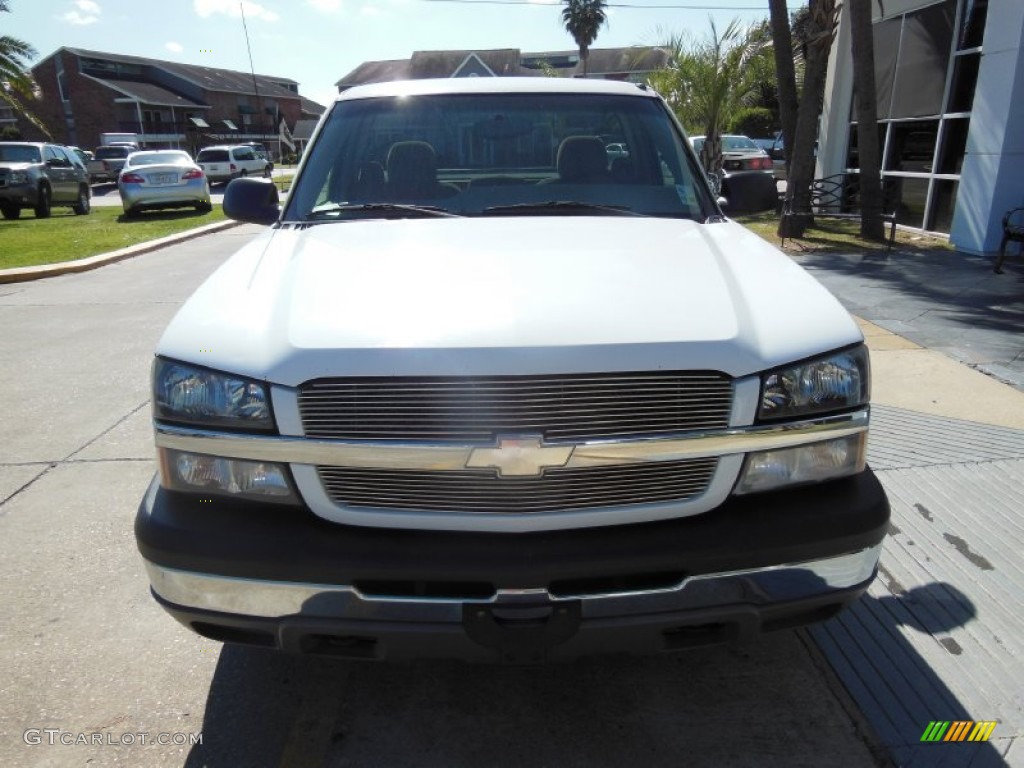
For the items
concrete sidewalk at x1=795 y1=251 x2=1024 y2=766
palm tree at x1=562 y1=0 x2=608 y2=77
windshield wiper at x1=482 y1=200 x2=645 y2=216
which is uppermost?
palm tree at x1=562 y1=0 x2=608 y2=77

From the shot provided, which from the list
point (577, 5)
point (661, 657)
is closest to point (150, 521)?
point (661, 657)

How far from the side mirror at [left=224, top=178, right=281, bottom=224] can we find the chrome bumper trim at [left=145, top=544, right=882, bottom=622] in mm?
1995

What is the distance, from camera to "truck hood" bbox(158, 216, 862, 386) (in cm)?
188

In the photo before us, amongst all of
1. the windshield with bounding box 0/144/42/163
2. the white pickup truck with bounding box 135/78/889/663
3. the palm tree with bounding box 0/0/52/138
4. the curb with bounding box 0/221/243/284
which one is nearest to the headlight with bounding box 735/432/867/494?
the white pickup truck with bounding box 135/78/889/663

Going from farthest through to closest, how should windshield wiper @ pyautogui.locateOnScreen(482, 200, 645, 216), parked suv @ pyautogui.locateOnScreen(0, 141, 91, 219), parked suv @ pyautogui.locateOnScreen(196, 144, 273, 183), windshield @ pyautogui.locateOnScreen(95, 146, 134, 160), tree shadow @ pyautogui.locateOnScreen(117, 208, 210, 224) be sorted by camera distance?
windshield @ pyautogui.locateOnScreen(95, 146, 134, 160) → parked suv @ pyautogui.locateOnScreen(196, 144, 273, 183) → tree shadow @ pyautogui.locateOnScreen(117, 208, 210, 224) → parked suv @ pyautogui.locateOnScreen(0, 141, 91, 219) → windshield wiper @ pyautogui.locateOnScreen(482, 200, 645, 216)

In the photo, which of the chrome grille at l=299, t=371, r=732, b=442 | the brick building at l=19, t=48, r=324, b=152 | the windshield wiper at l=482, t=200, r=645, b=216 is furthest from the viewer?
the brick building at l=19, t=48, r=324, b=152

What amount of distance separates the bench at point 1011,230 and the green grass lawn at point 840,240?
126 centimetres

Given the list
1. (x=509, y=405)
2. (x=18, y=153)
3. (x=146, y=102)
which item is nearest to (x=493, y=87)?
(x=509, y=405)

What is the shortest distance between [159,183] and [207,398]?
17614 millimetres

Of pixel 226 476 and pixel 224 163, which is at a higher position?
pixel 226 476

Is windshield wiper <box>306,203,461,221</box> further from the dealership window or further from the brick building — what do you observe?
the brick building

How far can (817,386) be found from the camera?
2039mm

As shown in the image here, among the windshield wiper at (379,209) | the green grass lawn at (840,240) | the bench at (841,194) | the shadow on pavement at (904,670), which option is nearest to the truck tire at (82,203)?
the green grass lawn at (840,240)

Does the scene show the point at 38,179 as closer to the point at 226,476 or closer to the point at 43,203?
the point at 43,203
